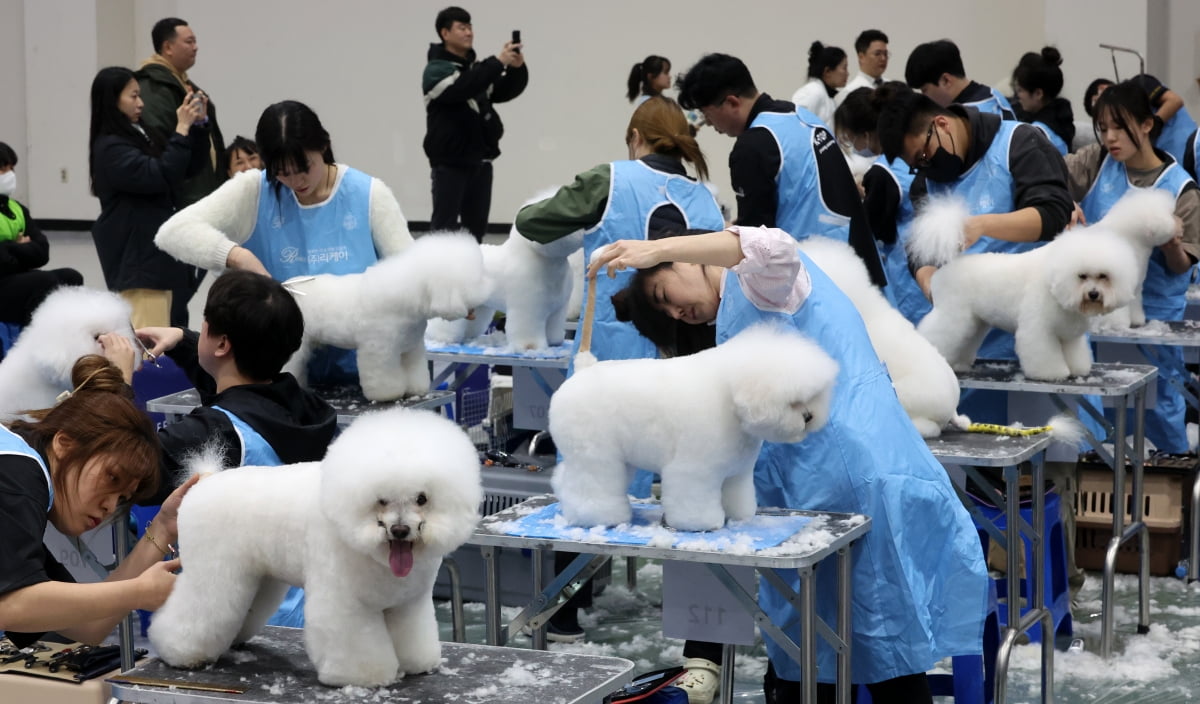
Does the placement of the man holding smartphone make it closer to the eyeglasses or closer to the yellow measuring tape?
the eyeglasses

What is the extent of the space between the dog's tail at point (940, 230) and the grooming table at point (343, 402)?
1.38 metres

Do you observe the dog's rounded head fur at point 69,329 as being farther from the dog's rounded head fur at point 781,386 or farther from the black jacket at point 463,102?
the black jacket at point 463,102

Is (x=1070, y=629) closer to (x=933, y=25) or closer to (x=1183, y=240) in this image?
(x=1183, y=240)

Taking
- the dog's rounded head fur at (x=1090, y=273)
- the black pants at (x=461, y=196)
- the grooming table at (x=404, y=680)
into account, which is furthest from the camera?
the black pants at (x=461, y=196)

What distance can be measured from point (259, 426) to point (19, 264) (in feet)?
13.3

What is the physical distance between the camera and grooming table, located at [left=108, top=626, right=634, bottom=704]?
1.79m

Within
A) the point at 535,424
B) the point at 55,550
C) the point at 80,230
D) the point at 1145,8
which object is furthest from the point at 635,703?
the point at 80,230

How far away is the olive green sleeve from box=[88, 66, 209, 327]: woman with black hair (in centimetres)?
191

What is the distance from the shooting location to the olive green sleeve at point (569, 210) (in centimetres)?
380

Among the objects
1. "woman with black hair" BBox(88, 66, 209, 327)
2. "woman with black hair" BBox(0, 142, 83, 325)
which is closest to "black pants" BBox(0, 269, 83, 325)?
"woman with black hair" BBox(0, 142, 83, 325)

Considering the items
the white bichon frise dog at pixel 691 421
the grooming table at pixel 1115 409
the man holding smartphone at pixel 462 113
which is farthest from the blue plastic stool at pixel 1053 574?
the man holding smartphone at pixel 462 113

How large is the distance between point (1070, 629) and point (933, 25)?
681cm

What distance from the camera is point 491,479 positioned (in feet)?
A: 13.5

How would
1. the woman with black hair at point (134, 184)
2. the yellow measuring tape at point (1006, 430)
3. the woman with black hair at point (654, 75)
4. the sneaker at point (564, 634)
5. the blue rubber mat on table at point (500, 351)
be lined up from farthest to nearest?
1. the woman with black hair at point (654, 75)
2. the woman with black hair at point (134, 184)
3. the blue rubber mat on table at point (500, 351)
4. the sneaker at point (564, 634)
5. the yellow measuring tape at point (1006, 430)
